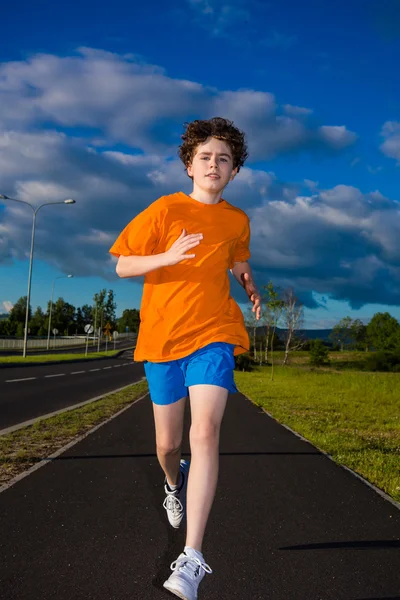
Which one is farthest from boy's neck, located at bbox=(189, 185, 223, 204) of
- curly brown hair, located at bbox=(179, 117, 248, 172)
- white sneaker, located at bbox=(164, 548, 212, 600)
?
white sneaker, located at bbox=(164, 548, 212, 600)

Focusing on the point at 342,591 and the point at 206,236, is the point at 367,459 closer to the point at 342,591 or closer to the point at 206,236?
the point at 342,591

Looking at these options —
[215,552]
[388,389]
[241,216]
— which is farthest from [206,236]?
[388,389]

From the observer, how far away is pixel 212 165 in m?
3.26

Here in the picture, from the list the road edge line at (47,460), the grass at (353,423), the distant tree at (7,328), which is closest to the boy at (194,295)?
the road edge line at (47,460)

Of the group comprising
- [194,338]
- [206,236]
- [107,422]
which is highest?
[206,236]

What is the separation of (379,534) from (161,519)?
155 centimetres

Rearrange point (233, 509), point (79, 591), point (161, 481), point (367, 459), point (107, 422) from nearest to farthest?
point (79, 591), point (233, 509), point (161, 481), point (367, 459), point (107, 422)

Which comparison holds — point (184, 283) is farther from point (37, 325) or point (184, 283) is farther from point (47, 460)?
point (37, 325)

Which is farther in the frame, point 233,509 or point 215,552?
point 233,509

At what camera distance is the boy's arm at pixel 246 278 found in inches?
144

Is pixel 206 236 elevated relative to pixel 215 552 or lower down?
elevated

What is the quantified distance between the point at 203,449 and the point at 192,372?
396mm

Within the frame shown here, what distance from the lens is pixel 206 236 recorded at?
3207mm

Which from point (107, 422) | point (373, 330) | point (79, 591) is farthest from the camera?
point (373, 330)
